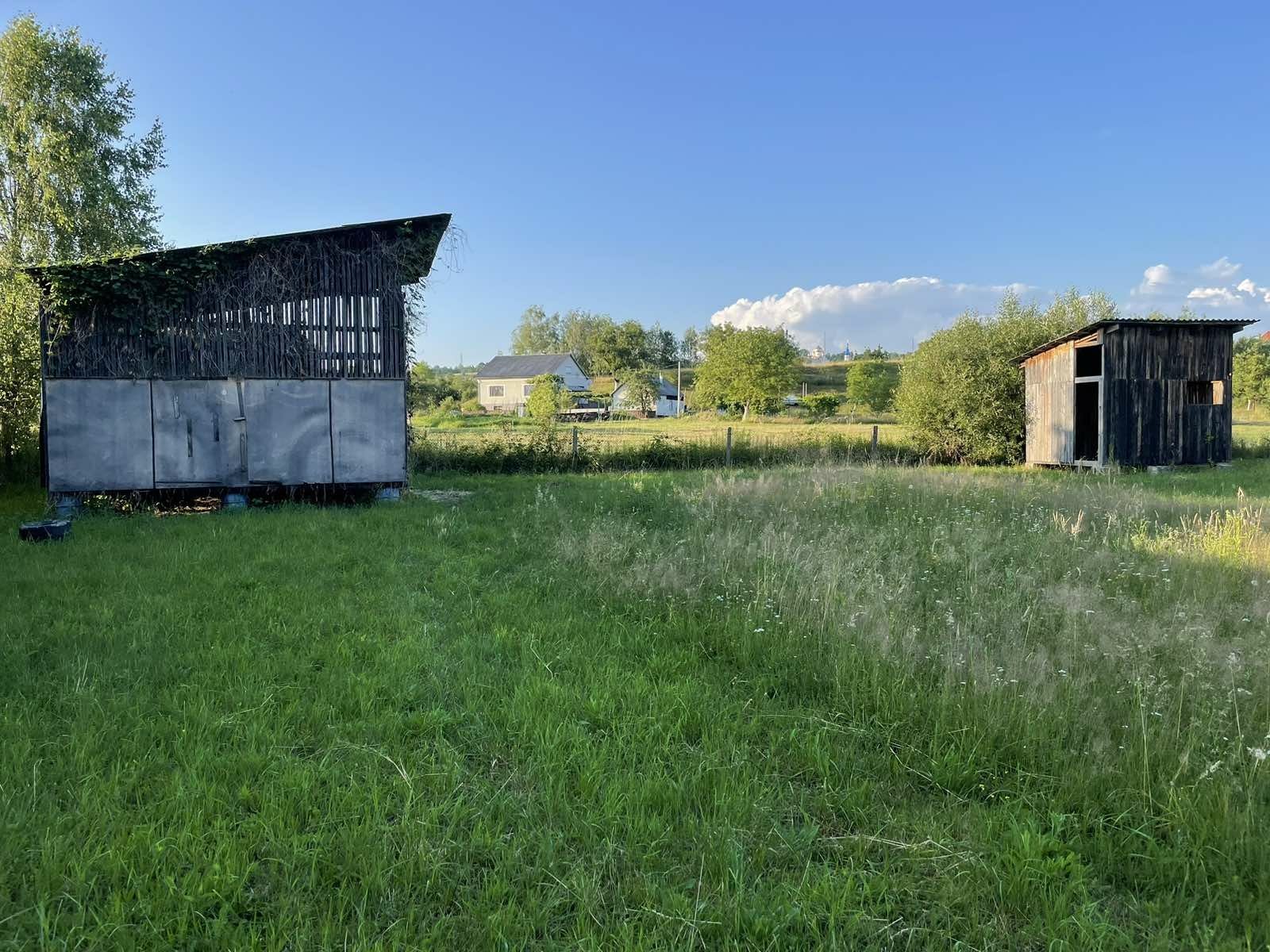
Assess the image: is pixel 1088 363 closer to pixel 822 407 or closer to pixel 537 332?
pixel 822 407

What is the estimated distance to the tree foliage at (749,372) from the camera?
55.1 meters

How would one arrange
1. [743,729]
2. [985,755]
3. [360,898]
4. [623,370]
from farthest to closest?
[623,370] < [743,729] < [985,755] < [360,898]

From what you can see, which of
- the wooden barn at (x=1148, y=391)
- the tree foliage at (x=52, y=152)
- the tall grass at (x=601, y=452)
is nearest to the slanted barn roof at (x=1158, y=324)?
the wooden barn at (x=1148, y=391)

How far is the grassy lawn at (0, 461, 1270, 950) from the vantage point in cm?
240

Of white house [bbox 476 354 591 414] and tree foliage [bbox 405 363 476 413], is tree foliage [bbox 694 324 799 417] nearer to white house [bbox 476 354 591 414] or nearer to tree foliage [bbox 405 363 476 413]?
white house [bbox 476 354 591 414]

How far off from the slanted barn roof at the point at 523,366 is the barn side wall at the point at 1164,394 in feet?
188

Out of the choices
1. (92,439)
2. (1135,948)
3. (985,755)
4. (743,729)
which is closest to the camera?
(1135,948)

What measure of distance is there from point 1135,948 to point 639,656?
9.88 ft

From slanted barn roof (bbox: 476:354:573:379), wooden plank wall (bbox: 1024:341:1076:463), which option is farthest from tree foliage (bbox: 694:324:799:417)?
wooden plank wall (bbox: 1024:341:1076:463)

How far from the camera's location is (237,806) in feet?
9.77

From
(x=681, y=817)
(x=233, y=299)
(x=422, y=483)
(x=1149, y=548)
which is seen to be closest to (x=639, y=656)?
(x=681, y=817)

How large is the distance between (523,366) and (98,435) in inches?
2485

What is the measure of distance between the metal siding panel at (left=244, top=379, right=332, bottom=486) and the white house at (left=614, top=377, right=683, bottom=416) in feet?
169

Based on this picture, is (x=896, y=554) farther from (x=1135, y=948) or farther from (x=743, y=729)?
(x=1135, y=948)
